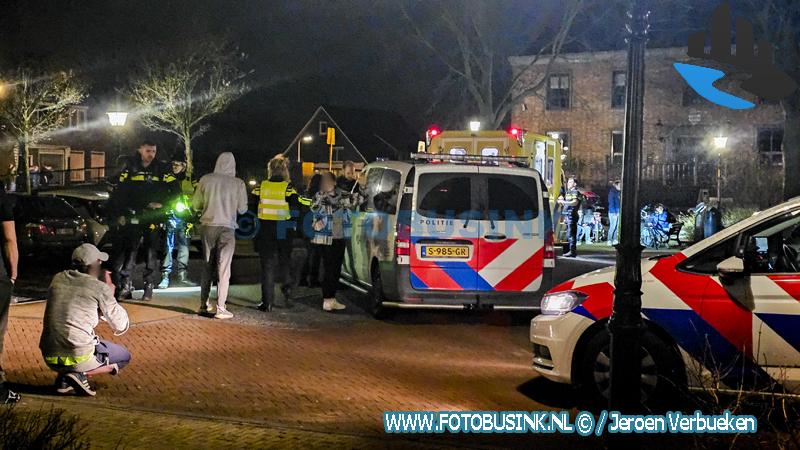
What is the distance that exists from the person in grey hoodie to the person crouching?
3465mm

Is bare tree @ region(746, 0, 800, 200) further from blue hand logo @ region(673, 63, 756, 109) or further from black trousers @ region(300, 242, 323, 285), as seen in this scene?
black trousers @ region(300, 242, 323, 285)

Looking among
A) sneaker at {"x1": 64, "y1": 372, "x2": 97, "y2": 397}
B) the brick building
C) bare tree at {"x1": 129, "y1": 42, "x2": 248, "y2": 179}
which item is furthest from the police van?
bare tree at {"x1": 129, "y1": 42, "x2": 248, "y2": 179}

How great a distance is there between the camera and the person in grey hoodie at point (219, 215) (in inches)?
410

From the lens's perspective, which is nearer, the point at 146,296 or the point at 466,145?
the point at 146,296

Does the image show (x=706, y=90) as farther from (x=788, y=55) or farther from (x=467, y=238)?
(x=467, y=238)

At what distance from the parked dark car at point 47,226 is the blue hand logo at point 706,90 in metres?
26.1

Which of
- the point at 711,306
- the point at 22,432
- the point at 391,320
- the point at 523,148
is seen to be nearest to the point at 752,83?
the point at 523,148

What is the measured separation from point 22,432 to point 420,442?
2.52 meters

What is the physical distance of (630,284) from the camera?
5465 mm

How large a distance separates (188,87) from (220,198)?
3703 centimetres

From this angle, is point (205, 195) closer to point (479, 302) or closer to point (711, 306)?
point (479, 302)

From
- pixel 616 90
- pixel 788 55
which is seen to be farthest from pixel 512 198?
pixel 616 90

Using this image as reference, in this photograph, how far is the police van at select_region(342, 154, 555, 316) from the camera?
1024 centimetres

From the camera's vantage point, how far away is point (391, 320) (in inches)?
435
